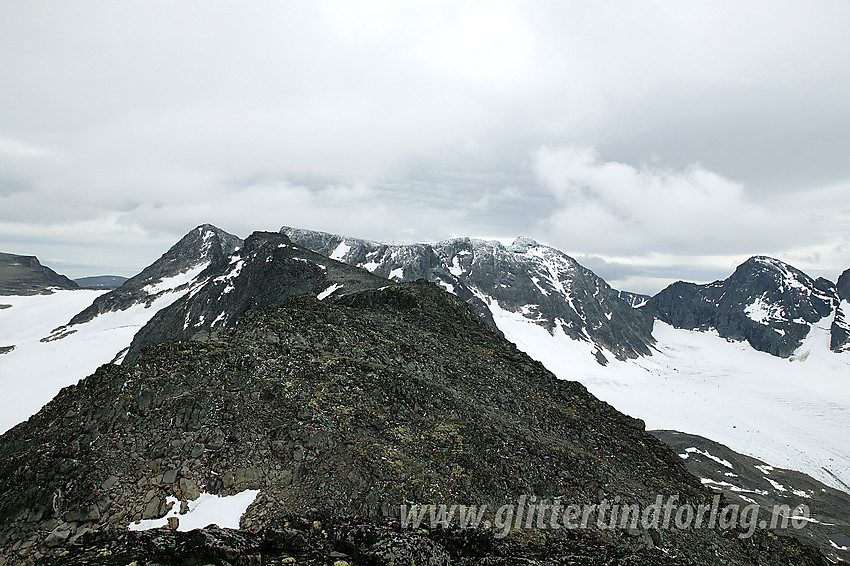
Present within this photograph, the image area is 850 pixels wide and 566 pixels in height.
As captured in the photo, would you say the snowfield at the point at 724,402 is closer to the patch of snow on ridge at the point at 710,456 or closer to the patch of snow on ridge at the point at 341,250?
the patch of snow on ridge at the point at 710,456

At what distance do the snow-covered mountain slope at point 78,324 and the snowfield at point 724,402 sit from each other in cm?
11423

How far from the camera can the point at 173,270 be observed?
138 m

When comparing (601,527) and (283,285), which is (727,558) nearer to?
(601,527)

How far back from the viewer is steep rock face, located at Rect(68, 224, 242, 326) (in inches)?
4840

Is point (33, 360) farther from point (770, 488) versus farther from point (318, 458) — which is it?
point (770, 488)

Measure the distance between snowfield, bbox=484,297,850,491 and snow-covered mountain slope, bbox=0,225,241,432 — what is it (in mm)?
114227

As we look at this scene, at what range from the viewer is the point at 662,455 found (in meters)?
27.4

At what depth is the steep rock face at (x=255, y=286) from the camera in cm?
5854

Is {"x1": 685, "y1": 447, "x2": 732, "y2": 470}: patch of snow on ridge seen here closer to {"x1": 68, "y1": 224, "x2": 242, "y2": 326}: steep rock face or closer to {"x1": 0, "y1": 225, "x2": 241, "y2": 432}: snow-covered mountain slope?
{"x1": 0, "y1": 225, "x2": 241, "y2": 432}: snow-covered mountain slope

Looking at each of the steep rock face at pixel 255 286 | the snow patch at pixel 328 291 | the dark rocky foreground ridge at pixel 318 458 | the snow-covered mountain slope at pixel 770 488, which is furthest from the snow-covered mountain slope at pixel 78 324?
the snow-covered mountain slope at pixel 770 488

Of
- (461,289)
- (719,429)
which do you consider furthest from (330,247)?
(719,429)

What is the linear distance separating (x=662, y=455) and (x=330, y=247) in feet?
571

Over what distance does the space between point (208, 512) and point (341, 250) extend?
17933 cm

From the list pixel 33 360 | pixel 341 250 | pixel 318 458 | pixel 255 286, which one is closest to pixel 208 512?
pixel 318 458
